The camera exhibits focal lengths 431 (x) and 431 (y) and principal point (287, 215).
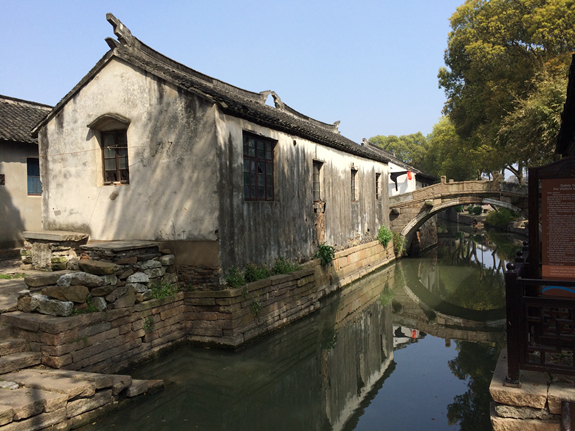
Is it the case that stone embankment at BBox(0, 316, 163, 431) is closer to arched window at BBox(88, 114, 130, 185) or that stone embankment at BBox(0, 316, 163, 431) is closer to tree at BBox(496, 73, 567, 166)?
arched window at BBox(88, 114, 130, 185)

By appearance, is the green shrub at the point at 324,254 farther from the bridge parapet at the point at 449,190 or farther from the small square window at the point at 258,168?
the bridge parapet at the point at 449,190

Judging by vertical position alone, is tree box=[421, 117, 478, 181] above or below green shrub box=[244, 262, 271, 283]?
above

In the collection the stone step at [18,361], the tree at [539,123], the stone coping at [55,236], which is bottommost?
the stone step at [18,361]

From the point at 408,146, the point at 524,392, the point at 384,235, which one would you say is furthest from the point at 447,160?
the point at 524,392

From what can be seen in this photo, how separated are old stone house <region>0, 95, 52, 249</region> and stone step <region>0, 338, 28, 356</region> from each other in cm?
691

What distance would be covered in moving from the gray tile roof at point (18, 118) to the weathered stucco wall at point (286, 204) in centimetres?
598

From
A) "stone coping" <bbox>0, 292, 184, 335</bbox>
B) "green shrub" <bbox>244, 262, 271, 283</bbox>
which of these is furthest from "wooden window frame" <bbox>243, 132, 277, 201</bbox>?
"stone coping" <bbox>0, 292, 184, 335</bbox>

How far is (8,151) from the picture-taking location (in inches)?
446

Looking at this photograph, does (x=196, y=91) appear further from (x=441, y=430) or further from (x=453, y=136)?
(x=453, y=136)

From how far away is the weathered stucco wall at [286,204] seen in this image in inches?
305

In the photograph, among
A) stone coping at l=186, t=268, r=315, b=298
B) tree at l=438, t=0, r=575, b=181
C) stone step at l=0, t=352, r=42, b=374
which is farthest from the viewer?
tree at l=438, t=0, r=575, b=181

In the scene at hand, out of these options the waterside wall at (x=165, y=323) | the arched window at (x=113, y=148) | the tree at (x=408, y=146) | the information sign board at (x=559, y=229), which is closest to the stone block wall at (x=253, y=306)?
the waterside wall at (x=165, y=323)

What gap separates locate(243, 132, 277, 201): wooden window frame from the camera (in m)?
8.57

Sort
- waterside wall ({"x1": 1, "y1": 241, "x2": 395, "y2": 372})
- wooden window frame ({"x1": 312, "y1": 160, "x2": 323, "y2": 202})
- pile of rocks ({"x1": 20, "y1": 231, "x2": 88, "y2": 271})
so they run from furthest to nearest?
wooden window frame ({"x1": 312, "y1": 160, "x2": 323, "y2": 202}) < pile of rocks ({"x1": 20, "y1": 231, "x2": 88, "y2": 271}) < waterside wall ({"x1": 1, "y1": 241, "x2": 395, "y2": 372})
